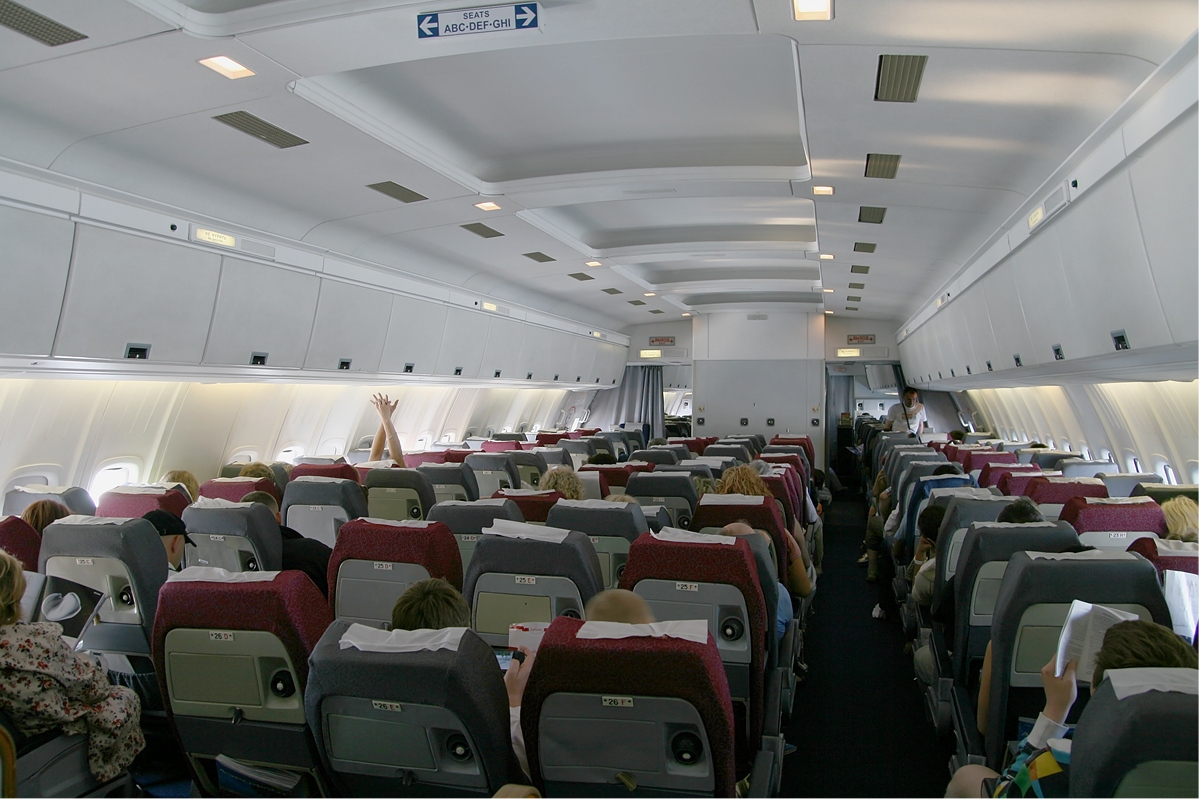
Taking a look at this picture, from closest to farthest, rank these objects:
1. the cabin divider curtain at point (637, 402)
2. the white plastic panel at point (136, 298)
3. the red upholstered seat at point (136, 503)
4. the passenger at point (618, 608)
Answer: the passenger at point (618, 608), the red upholstered seat at point (136, 503), the white plastic panel at point (136, 298), the cabin divider curtain at point (637, 402)

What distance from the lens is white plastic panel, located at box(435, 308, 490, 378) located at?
40.4ft

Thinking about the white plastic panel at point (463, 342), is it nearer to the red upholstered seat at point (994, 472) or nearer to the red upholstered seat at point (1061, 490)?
the red upholstered seat at point (994, 472)

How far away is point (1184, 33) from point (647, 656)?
3714 mm

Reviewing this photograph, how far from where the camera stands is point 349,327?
383 inches

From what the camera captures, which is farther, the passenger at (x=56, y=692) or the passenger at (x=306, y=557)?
the passenger at (x=306, y=557)

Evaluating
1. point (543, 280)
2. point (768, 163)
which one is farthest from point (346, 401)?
point (768, 163)

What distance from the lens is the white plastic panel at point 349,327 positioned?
9.19m

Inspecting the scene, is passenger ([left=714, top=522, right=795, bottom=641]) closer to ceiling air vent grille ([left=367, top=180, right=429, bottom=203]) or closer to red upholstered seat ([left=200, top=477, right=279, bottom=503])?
red upholstered seat ([left=200, top=477, right=279, bottom=503])

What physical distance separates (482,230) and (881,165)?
4947mm

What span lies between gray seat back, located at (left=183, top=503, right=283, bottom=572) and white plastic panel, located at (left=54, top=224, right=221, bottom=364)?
2319mm

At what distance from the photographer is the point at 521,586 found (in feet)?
12.2

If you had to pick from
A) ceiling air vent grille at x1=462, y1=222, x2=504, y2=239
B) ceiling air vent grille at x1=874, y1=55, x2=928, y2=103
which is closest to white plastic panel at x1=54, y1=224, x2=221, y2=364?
ceiling air vent grille at x1=462, y1=222, x2=504, y2=239

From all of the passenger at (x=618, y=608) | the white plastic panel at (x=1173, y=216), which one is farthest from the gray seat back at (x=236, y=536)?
the white plastic panel at (x=1173, y=216)

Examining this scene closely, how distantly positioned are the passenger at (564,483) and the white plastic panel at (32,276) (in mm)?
4047
